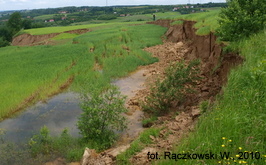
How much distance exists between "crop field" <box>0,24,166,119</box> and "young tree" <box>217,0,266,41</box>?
6.07 metres

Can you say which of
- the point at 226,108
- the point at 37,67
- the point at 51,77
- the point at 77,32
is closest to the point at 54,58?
the point at 37,67

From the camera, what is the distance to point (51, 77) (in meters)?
13.0

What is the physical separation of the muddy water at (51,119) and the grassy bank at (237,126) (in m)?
3.73

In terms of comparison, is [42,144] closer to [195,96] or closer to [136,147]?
[136,147]

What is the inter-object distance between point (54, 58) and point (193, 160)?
1556 centimetres

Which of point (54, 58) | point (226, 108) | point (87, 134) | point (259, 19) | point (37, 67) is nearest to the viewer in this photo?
point (226, 108)

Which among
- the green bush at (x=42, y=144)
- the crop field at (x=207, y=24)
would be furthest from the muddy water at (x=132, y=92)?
the crop field at (x=207, y=24)

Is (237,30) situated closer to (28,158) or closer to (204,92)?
(204,92)

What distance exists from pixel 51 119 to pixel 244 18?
840 cm

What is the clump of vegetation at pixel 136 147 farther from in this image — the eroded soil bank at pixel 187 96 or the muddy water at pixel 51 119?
the muddy water at pixel 51 119

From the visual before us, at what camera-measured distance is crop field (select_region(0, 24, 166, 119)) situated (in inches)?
431

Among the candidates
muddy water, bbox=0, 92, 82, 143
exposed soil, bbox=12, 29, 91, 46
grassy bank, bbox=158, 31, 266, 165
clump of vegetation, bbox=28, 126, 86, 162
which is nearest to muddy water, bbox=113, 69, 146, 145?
clump of vegetation, bbox=28, 126, 86, 162

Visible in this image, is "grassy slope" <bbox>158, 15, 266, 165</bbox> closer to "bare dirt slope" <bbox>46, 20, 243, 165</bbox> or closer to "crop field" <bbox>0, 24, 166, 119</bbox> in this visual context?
"bare dirt slope" <bbox>46, 20, 243, 165</bbox>

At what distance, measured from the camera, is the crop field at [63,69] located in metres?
10.9
